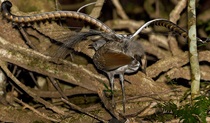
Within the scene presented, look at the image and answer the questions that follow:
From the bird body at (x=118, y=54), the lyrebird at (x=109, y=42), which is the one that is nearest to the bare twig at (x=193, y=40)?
the lyrebird at (x=109, y=42)


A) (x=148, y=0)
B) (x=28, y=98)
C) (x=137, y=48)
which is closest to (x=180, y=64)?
(x=137, y=48)

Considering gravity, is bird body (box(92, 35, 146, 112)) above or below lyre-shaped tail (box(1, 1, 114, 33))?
below

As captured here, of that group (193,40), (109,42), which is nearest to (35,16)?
(109,42)

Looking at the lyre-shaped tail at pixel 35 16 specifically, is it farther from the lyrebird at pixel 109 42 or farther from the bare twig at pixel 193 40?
the bare twig at pixel 193 40

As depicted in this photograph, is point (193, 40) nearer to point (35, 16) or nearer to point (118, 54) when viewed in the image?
point (118, 54)

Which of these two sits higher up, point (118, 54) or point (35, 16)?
point (35, 16)

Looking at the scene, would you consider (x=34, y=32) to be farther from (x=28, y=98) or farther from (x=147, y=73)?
(x=147, y=73)

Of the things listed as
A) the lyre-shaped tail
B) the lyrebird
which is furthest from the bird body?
the lyre-shaped tail

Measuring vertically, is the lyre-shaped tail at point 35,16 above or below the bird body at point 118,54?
above

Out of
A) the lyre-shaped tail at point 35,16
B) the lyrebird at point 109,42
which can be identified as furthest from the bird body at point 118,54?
the lyre-shaped tail at point 35,16

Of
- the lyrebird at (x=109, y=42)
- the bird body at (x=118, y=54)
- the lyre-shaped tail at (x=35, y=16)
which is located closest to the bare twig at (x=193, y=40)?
the lyrebird at (x=109, y=42)

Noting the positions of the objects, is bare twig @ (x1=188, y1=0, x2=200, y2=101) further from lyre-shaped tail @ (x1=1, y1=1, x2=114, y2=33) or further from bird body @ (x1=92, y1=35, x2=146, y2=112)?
lyre-shaped tail @ (x1=1, y1=1, x2=114, y2=33)
